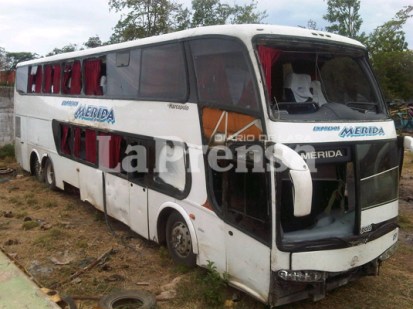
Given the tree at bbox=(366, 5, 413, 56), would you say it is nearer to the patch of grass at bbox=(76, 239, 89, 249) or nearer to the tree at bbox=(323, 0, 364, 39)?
the tree at bbox=(323, 0, 364, 39)

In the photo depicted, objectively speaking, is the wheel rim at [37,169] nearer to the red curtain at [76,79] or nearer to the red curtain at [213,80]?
the red curtain at [76,79]

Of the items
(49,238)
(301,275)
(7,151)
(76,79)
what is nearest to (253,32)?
(301,275)

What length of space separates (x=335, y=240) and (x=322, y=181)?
2.62 feet

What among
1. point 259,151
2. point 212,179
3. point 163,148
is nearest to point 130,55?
point 163,148

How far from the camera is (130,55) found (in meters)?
6.77

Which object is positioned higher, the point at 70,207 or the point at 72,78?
the point at 72,78

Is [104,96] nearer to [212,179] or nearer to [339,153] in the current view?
[212,179]

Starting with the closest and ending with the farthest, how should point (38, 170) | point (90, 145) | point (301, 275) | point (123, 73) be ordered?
point (301, 275) < point (123, 73) < point (90, 145) < point (38, 170)

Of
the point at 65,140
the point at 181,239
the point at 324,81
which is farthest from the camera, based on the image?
the point at 65,140

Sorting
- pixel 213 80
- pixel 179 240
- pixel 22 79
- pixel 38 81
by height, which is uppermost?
pixel 22 79

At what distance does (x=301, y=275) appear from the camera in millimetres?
4172

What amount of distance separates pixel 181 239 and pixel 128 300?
3.63 ft

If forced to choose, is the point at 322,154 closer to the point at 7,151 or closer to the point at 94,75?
the point at 94,75

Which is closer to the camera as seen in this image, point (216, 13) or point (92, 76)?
point (92, 76)
